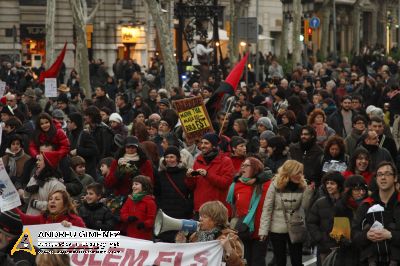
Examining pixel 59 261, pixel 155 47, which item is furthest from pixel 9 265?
pixel 155 47

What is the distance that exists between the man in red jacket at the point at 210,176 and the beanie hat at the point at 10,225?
380cm

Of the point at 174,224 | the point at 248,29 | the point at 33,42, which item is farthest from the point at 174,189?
the point at 33,42

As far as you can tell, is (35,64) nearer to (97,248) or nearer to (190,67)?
(190,67)

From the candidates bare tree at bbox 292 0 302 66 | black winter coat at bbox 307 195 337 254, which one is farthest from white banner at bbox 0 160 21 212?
bare tree at bbox 292 0 302 66

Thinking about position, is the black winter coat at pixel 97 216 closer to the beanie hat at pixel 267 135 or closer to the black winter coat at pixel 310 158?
the black winter coat at pixel 310 158

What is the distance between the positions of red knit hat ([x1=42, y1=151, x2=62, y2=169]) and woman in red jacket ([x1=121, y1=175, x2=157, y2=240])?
1.29 metres

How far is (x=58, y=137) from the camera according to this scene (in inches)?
575

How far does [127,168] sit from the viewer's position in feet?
42.5

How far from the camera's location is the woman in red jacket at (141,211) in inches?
465

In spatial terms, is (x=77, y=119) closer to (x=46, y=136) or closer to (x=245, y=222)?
(x=46, y=136)

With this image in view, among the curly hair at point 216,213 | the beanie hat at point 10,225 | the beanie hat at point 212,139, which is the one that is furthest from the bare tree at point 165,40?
the beanie hat at point 10,225

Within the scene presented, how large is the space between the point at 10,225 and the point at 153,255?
4.08ft

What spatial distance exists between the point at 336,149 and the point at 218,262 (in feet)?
15.1

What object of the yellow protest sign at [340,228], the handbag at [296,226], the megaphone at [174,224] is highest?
the megaphone at [174,224]
